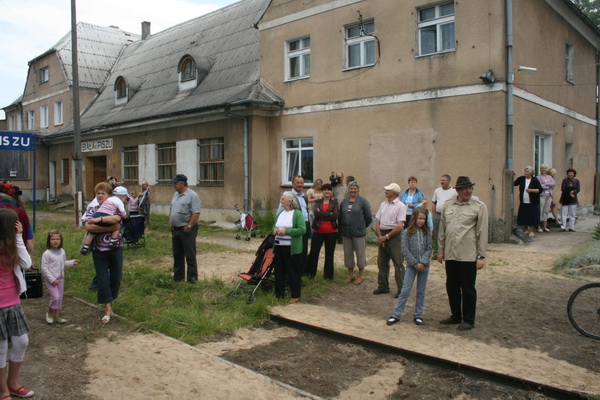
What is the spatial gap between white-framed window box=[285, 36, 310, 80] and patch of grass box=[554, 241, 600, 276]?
30.3ft

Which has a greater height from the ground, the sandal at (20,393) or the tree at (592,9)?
the tree at (592,9)

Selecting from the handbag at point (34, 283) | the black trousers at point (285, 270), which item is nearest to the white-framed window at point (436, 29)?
the black trousers at point (285, 270)

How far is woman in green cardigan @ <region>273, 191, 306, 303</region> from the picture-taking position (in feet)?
23.9

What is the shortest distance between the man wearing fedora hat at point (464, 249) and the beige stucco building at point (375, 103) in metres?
6.12

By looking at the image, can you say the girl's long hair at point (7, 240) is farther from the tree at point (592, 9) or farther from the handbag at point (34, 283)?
the tree at point (592, 9)

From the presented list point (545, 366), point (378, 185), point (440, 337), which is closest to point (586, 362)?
point (545, 366)

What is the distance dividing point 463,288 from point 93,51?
1123 inches

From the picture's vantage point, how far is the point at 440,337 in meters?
5.79

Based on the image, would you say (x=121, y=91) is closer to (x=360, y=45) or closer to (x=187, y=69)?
(x=187, y=69)

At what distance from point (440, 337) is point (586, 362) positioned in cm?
146

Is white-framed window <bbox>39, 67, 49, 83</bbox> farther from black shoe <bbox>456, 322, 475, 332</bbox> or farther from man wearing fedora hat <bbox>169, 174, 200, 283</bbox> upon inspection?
black shoe <bbox>456, 322, 475, 332</bbox>

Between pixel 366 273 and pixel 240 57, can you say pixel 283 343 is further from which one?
pixel 240 57

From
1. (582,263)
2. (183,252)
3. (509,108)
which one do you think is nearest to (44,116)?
(183,252)

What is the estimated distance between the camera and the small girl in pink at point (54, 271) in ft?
20.8
